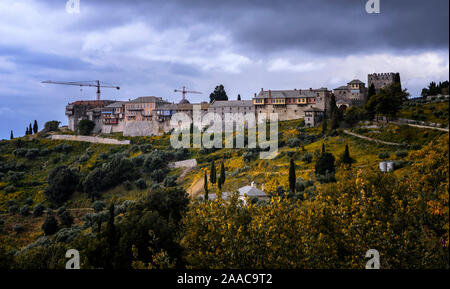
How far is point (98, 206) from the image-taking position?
7412cm

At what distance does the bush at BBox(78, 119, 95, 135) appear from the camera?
114m

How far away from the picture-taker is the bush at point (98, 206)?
7369cm

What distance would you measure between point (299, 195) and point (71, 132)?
83397 mm

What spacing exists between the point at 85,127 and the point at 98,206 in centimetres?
4557

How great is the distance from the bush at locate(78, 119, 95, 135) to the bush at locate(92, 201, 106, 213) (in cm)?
4373

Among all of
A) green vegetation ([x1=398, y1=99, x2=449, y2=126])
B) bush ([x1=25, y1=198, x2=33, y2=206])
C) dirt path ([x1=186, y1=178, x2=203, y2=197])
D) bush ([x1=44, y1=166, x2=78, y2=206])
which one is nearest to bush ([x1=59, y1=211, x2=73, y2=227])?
bush ([x1=44, y1=166, x2=78, y2=206])

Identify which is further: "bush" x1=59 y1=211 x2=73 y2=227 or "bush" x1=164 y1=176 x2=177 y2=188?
"bush" x1=164 y1=176 x2=177 y2=188

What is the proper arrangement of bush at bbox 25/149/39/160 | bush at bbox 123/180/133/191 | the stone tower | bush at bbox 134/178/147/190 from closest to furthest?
bush at bbox 134/178/147/190 < bush at bbox 123/180/133/191 < the stone tower < bush at bbox 25/149/39/160

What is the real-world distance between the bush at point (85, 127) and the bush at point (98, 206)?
43731mm

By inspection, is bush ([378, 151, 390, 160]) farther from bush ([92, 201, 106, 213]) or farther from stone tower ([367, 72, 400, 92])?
bush ([92, 201, 106, 213])

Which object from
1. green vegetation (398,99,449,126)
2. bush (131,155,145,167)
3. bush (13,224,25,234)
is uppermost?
green vegetation (398,99,449,126)

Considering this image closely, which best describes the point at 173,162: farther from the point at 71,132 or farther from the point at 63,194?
the point at 71,132

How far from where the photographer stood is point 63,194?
80.9 meters

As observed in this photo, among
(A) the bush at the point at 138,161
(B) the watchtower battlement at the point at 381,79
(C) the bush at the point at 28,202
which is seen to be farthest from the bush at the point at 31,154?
(B) the watchtower battlement at the point at 381,79
